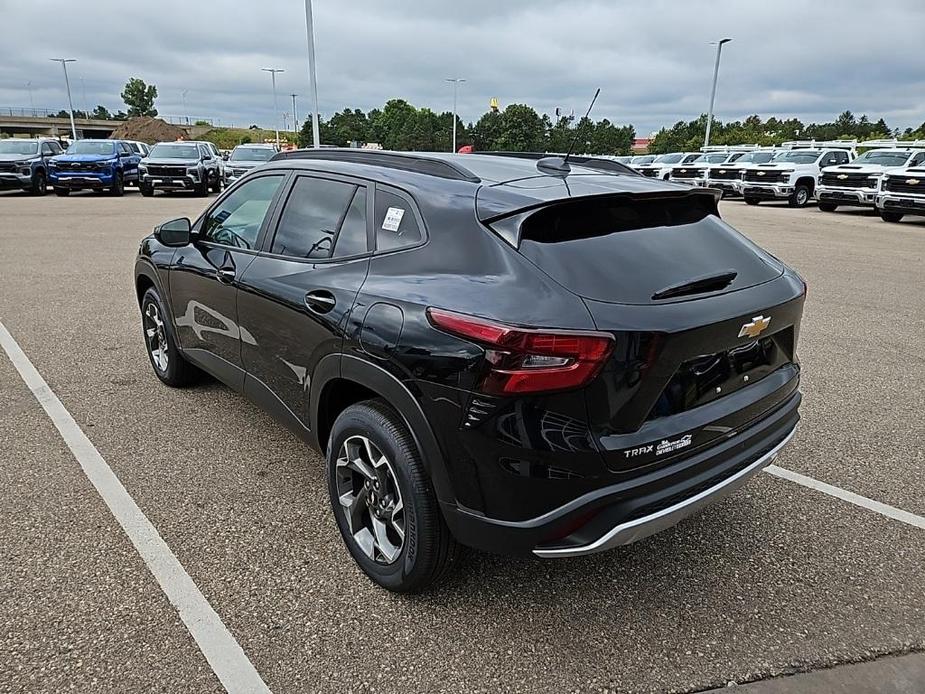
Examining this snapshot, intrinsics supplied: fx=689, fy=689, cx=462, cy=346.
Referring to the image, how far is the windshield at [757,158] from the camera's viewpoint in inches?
1019

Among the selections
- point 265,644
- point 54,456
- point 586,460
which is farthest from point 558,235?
point 54,456

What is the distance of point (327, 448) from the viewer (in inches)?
118

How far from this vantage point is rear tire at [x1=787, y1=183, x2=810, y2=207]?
24.0 metres

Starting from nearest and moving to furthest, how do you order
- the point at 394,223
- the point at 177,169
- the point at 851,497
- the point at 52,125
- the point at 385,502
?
the point at 385,502 < the point at 394,223 < the point at 851,497 < the point at 177,169 < the point at 52,125

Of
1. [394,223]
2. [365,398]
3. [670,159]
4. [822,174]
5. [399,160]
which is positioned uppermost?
[399,160]

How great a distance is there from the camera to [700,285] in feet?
8.29

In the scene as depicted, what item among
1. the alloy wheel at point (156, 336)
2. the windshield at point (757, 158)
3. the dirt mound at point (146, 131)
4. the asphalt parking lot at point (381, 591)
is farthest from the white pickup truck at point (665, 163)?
the dirt mound at point (146, 131)

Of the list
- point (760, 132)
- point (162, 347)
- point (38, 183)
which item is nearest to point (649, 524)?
point (162, 347)

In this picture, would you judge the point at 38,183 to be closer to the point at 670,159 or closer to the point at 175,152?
the point at 175,152

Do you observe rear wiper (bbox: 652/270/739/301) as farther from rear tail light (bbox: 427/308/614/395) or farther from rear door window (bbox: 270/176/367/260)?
rear door window (bbox: 270/176/367/260)

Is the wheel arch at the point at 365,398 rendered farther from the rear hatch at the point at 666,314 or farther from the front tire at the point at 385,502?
the rear hatch at the point at 666,314

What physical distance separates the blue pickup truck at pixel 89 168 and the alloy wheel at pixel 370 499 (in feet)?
77.7

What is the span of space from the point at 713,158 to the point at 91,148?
24.8 meters

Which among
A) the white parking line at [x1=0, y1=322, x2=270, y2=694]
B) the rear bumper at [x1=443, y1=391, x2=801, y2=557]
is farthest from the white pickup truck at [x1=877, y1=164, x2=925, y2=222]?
the white parking line at [x1=0, y1=322, x2=270, y2=694]
